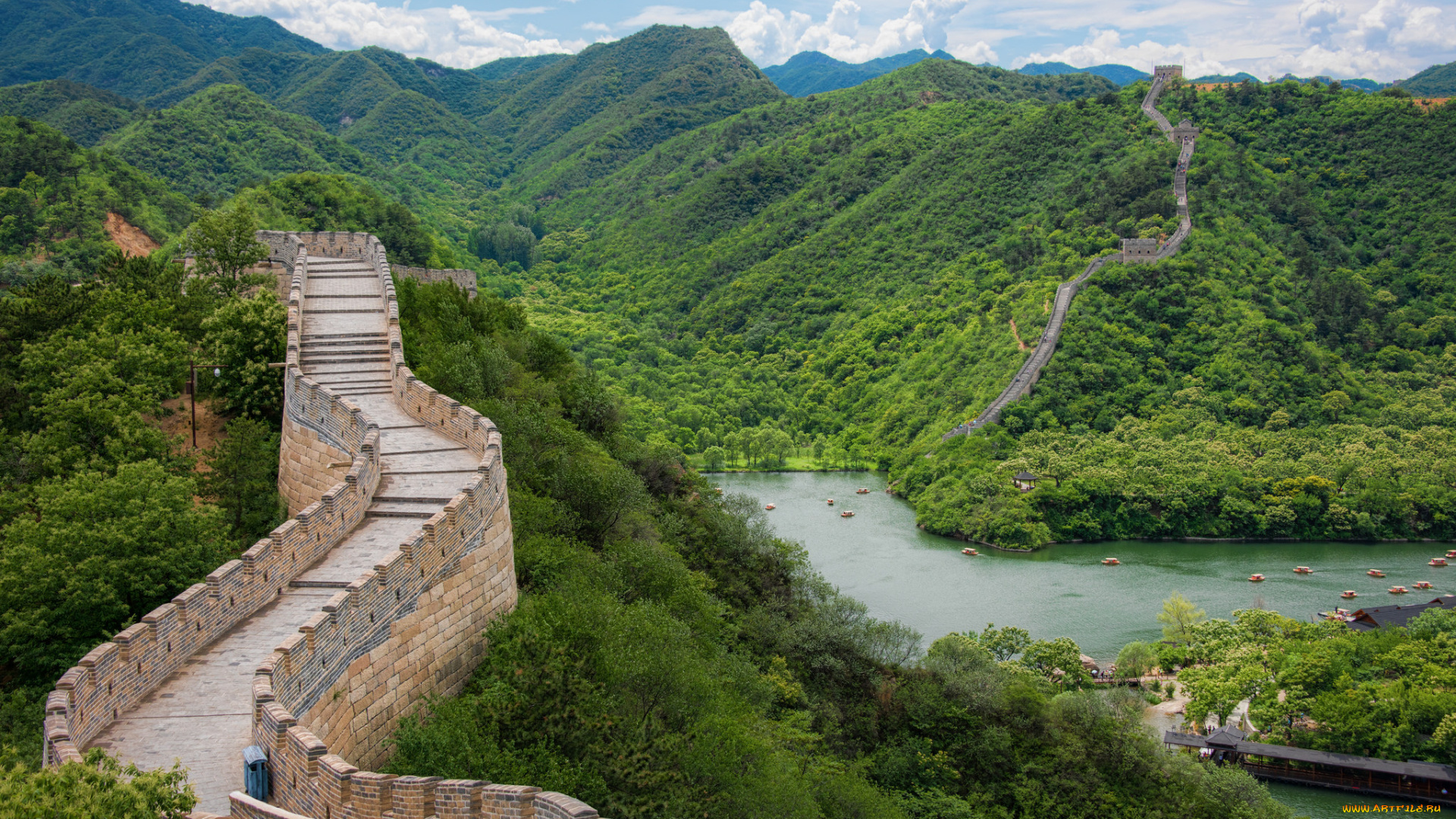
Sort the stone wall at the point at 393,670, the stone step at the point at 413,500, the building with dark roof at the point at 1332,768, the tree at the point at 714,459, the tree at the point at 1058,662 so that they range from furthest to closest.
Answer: the tree at the point at 714,459 < the tree at the point at 1058,662 < the building with dark roof at the point at 1332,768 < the stone step at the point at 413,500 < the stone wall at the point at 393,670

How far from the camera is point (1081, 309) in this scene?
93438 millimetres

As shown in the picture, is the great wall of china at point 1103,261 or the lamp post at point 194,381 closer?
the lamp post at point 194,381

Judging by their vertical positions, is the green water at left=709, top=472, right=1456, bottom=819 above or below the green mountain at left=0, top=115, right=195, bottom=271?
below

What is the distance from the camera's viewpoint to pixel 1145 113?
11831 centimetres

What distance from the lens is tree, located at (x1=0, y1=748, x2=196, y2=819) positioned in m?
8.49

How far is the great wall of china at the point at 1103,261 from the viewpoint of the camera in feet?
284

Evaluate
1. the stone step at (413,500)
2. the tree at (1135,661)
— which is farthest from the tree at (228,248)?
the tree at (1135,661)

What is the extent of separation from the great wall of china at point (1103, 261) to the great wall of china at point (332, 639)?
227 ft

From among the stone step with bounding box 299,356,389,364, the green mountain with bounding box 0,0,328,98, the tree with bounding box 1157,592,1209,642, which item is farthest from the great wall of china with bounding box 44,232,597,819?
the green mountain with bounding box 0,0,328,98

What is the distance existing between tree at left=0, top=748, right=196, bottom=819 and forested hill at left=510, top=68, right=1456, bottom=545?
6513 cm

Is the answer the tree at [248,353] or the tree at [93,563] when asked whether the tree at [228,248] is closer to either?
the tree at [248,353]

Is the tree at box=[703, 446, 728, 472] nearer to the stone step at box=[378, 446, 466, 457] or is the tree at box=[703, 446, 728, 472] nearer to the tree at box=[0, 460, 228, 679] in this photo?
the stone step at box=[378, 446, 466, 457]

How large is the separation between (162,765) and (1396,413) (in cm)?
9639

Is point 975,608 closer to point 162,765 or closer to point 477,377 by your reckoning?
point 477,377
